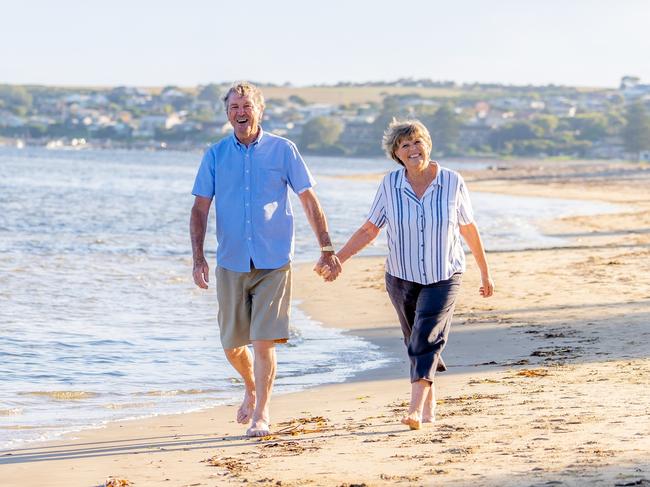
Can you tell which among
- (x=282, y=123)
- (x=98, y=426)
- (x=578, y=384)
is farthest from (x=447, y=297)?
(x=282, y=123)

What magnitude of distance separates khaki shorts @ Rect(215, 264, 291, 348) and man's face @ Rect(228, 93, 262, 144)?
0.69 metres

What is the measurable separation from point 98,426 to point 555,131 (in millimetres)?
138475

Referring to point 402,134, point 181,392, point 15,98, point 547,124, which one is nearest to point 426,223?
point 402,134

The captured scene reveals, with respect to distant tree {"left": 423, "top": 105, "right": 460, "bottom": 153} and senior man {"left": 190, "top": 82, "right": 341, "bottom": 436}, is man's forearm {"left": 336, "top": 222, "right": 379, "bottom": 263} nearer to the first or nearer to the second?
senior man {"left": 190, "top": 82, "right": 341, "bottom": 436}

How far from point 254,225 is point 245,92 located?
2.18ft

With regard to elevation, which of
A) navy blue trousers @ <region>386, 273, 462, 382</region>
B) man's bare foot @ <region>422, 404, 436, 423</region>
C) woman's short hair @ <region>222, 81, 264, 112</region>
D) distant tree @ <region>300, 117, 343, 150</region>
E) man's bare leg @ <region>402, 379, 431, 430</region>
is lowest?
distant tree @ <region>300, 117, 343, 150</region>

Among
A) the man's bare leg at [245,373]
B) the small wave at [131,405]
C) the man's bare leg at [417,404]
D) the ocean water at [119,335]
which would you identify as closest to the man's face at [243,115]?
the man's bare leg at [245,373]

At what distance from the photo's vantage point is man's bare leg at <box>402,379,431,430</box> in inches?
235

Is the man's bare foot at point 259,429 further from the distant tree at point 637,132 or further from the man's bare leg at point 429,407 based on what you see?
the distant tree at point 637,132

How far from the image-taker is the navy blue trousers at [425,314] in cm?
604

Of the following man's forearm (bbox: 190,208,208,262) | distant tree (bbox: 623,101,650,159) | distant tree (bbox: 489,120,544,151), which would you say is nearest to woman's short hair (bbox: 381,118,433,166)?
man's forearm (bbox: 190,208,208,262)

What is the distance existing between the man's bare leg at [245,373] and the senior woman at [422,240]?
88 cm

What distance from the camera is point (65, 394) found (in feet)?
26.6

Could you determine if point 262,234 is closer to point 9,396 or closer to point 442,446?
point 442,446
